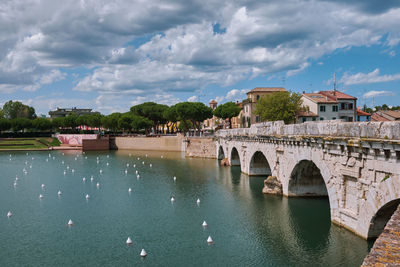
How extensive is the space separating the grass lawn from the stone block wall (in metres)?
51.9

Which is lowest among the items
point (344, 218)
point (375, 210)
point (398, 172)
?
point (344, 218)

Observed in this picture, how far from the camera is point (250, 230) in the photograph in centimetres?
2712

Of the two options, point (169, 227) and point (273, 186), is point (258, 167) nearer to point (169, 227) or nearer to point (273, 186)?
point (273, 186)

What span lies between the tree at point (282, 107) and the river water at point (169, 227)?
107 feet

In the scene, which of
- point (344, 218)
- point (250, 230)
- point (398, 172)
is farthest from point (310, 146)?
point (398, 172)

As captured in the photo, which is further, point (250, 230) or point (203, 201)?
point (203, 201)

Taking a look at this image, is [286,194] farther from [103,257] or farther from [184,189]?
[103,257]

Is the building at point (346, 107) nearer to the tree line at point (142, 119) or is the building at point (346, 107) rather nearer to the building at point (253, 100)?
the building at point (253, 100)

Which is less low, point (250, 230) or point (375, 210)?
point (375, 210)

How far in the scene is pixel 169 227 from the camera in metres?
28.2

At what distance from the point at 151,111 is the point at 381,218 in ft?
362

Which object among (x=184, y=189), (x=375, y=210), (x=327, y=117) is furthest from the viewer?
(x=327, y=117)

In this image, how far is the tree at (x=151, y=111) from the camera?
126 m

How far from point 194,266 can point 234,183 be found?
26.6m
